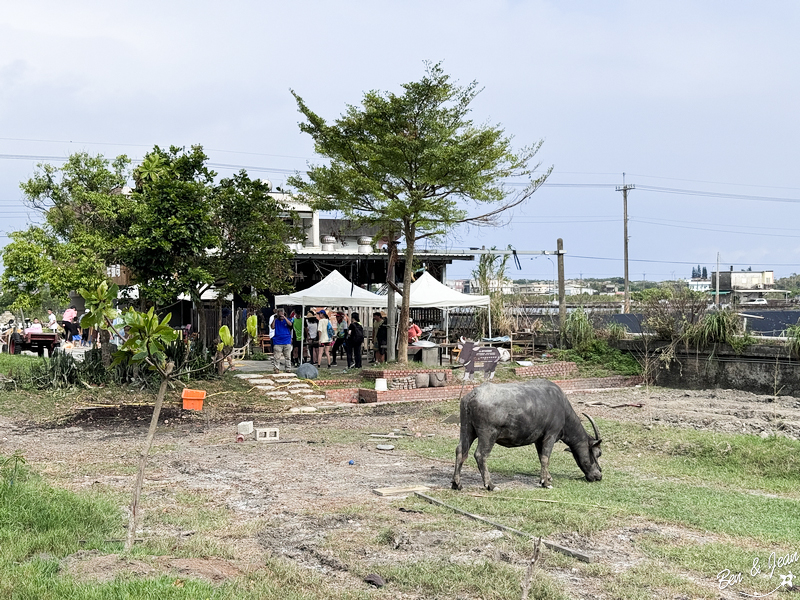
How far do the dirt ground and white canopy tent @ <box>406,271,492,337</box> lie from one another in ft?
21.2

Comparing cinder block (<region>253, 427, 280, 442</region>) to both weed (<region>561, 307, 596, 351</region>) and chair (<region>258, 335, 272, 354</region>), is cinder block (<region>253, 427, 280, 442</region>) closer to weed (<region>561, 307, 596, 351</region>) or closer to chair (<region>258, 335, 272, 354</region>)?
weed (<region>561, 307, 596, 351</region>)

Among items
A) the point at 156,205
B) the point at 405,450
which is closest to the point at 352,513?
the point at 405,450

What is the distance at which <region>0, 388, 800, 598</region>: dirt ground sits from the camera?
7391 millimetres

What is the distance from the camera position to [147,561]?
6.79 m

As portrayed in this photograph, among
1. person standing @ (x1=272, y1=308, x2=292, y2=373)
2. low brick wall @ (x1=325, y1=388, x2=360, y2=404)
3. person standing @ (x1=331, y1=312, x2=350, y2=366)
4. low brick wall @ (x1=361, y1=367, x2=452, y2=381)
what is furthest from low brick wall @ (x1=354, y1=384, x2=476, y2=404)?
person standing @ (x1=331, y1=312, x2=350, y2=366)

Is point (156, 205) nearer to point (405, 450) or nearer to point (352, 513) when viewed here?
point (405, 450)

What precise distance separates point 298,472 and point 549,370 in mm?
14099

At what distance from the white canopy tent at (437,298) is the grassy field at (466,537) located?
14.5 meters

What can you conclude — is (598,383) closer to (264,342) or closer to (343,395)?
(343,395)

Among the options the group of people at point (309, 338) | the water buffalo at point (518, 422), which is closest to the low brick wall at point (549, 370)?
the group of people at point (309, 338)

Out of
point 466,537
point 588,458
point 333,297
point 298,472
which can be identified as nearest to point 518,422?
point 588,458

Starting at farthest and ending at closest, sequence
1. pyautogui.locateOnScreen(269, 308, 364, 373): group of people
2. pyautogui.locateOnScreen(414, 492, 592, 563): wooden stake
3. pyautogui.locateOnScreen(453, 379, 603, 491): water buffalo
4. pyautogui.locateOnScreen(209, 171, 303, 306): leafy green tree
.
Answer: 1. pyautogui.locateOnScreen(269, 308, 364, 373): group of people
2. pyautogui.locateOnScreen(209, 171, 303, 306): leafy green tree
3. pyautogui.locateOnScreen(453, 379, 603, 491): water buffalo
4. pyautogui.locateOnScreen(414, 492, 592, 563): wooden stake

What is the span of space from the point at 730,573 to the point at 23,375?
17.3 m

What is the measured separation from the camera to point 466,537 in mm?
7930
